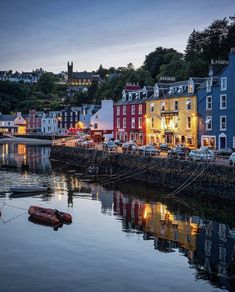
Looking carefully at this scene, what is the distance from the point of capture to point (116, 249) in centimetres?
2673

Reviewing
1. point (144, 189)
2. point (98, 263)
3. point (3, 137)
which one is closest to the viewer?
point (98, 263)

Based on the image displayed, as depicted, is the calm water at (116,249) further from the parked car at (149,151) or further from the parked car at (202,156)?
the parked car at (149,151)

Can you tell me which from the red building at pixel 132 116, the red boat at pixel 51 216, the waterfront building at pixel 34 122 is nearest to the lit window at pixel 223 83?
the red building at pixel 132 116

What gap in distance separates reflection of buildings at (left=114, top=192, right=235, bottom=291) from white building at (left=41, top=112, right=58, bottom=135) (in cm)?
11674

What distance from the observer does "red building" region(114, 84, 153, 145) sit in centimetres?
7669

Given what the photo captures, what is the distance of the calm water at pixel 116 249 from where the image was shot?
71.5ft

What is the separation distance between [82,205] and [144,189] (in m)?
9.40

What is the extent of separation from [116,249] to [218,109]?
36.1 metres

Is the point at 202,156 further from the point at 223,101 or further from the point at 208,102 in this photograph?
the point at 208,102

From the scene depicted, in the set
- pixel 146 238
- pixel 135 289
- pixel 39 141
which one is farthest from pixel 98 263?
pixel 39 141

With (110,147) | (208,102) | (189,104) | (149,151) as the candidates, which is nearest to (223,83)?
(208,102)

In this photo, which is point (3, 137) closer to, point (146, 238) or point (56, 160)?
point (56, 160)

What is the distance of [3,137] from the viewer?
554ft

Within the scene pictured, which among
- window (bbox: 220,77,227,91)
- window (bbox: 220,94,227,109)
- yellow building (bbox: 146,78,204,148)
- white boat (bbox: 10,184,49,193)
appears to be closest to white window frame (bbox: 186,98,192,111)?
yellow building (bbox: 146,78,204,148)
